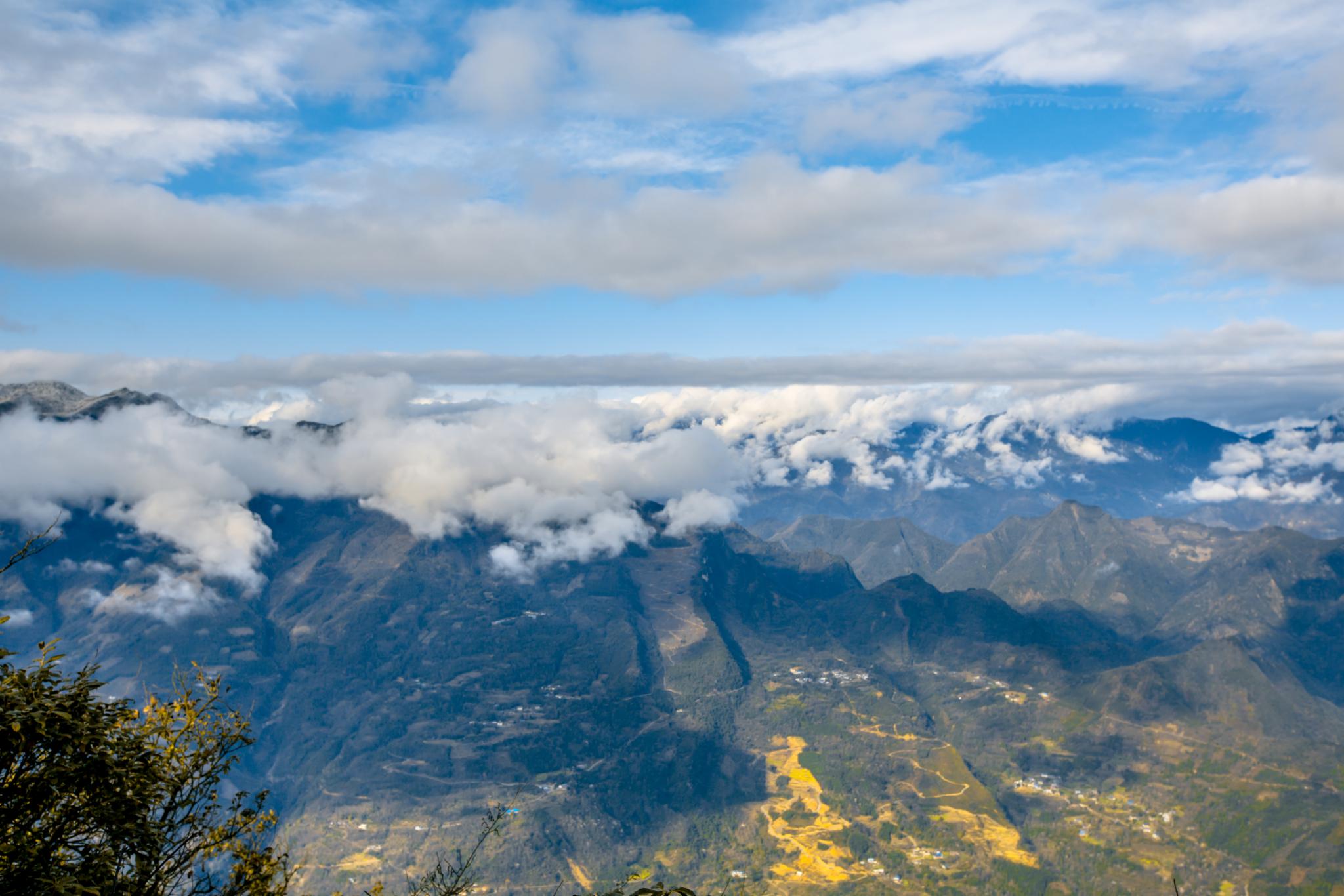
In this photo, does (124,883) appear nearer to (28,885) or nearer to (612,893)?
(28,885)

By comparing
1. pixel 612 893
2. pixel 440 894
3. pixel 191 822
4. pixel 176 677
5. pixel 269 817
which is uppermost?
A: pixel 176 677

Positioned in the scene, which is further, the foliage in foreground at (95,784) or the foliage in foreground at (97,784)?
the foliage in foreground at (95,784)

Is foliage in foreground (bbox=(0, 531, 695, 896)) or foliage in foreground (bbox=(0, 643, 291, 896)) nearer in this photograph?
foliage in foreground (bbox=(0, 531, 695, 896))

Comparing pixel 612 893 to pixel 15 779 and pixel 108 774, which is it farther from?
pixel 15 779

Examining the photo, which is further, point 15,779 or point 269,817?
point 269,817

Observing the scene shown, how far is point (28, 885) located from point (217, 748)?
199 inches

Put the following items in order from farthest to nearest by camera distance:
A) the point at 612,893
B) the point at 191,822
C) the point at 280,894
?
Result: the point at 280,894, the point at 191,822, the point at 612,893

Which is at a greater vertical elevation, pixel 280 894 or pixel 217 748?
pixel 217 748

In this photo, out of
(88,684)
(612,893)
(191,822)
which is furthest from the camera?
(191,822)

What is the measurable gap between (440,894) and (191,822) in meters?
8.06

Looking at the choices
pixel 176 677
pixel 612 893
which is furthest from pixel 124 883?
pixel 612 893

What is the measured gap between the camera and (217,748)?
22.6 m

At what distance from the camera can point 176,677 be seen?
22.8 metres

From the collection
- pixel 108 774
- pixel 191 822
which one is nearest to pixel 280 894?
pixel 191 822
